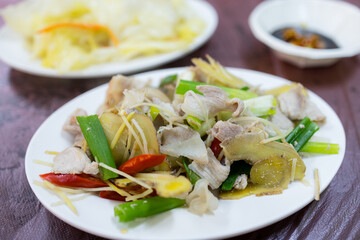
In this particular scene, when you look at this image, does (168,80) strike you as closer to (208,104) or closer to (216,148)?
(208,104)

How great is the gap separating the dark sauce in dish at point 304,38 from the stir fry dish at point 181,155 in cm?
156

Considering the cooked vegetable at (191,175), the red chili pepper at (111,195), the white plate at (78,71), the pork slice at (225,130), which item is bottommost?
the white plate at (78,71)

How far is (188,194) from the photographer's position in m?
1.60

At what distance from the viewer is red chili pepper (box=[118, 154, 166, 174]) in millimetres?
1605

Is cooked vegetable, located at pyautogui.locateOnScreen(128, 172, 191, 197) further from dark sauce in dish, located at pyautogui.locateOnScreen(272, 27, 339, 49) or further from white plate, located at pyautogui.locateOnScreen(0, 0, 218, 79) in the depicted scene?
dark sauce in dish, located at pyautogui.locateOnScreen(272, 27, 339, 49)

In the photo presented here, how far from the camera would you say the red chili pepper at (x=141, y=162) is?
63.2 inches

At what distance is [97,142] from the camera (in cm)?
171

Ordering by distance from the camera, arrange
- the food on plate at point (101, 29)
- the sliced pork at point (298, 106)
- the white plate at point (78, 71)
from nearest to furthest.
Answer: the sliced pork at point (298, 106) → the white plate at point (78, 71) → the food on plate at point (101, 29)

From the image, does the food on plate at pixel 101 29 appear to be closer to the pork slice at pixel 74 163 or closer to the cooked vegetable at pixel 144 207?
the pork slice at pixel 74 163

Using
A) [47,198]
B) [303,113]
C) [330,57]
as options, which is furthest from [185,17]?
[47,198]

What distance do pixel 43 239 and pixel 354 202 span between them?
62.0 inches

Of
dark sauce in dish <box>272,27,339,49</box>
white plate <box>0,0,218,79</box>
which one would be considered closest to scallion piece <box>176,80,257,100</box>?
white plate <box>0,0,218,79</box>

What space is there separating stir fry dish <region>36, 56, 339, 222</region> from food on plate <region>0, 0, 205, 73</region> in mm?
1465

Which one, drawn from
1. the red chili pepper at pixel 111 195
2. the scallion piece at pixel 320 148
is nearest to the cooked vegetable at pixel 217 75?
the scallion piece at pixel 320 148
